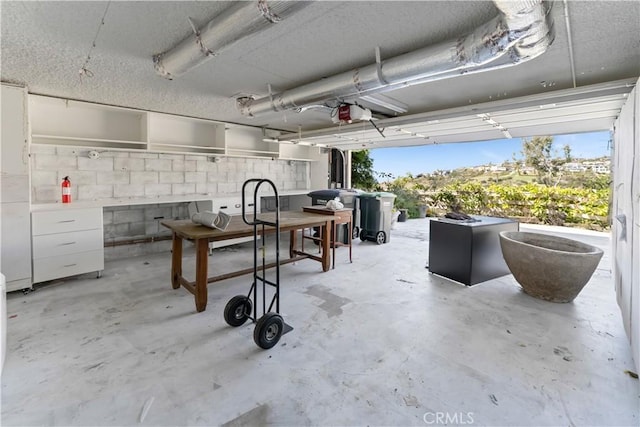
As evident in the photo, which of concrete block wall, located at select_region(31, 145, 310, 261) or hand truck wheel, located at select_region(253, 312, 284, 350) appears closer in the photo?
hand truck wheel, located at select_region(253, 312, 284, 350)

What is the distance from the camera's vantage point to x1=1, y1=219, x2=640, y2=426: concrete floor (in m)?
1.68

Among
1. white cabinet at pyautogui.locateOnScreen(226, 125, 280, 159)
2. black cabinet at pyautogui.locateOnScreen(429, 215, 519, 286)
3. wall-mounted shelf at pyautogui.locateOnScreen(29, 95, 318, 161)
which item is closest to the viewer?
black cabinet at pyautogui.locateOnScreen(429, 215, 519, 286)

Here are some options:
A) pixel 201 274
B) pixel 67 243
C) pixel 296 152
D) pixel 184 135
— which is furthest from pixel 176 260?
pixel 296 152

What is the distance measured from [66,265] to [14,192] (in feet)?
3.11

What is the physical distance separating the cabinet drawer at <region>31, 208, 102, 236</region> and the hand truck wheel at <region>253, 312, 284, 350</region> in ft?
9.42

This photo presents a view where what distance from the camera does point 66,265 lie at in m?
3.56

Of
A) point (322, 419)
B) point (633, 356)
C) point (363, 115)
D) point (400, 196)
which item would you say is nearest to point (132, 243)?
point (363, 115)

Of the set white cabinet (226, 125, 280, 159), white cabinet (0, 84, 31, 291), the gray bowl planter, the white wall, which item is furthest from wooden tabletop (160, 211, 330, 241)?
the white wall

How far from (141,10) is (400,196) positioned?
8.82 m

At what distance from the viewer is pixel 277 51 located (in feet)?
8.43

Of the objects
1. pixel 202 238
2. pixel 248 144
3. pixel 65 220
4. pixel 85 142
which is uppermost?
pixel 248 144

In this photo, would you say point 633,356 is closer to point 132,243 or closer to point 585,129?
point 585,129

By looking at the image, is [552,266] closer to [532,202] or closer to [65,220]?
[65,220]

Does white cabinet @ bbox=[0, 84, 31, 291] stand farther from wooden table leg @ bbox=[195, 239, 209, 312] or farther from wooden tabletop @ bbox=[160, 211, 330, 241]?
wooden table leg @ bbox=[195, 239, 209, 312]
